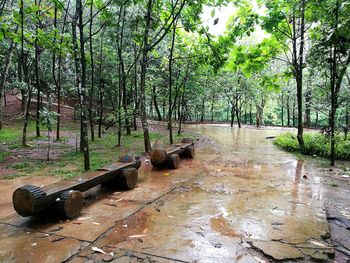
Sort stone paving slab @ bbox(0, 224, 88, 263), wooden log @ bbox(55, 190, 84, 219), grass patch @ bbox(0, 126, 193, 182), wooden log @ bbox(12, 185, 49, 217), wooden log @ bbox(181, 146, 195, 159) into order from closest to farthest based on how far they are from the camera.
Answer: stone paving slab @ bbox(0, 224, 88, 263) → wooden log @ bbox(12, 185, 49, 217) → wooden log @ bbox(55, 190, 84, 219) → grass patch @ bbox(0, 126, 193, 182) → wooden log @ bbox(181, 146, 195, 159)

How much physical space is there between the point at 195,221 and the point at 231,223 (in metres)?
0.47

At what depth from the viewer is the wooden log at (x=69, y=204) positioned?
3.58 metres

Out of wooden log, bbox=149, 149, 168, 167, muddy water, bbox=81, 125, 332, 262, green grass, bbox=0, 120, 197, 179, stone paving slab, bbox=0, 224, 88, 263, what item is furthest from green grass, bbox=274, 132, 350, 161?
stone paving slab, bbox=0, 224, 88, 263

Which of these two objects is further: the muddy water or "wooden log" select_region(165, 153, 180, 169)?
"wooden log" select_region(165, 153, 180, 169)

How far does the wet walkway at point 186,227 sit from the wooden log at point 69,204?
0.12 metres

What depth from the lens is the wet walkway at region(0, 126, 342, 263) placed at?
287cm

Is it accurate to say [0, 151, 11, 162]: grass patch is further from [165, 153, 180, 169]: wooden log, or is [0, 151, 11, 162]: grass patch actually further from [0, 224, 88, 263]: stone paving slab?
[0, 224, 88, 263]: stone paving slab

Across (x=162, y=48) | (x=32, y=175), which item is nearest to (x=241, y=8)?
(x=32, y=175)

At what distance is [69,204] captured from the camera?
11.9 feet

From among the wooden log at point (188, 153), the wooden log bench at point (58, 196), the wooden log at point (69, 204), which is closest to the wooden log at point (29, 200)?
the wooden log bench at point (58, 196)

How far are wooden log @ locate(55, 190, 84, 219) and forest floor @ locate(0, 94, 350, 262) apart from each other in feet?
0.38

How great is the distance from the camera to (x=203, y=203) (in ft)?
14.4

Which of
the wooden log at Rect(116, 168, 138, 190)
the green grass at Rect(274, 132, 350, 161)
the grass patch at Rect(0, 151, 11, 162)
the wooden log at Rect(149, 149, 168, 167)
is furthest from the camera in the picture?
the green grass at Rect(274, 132, 350, 161)

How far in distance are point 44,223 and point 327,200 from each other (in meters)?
4.49
